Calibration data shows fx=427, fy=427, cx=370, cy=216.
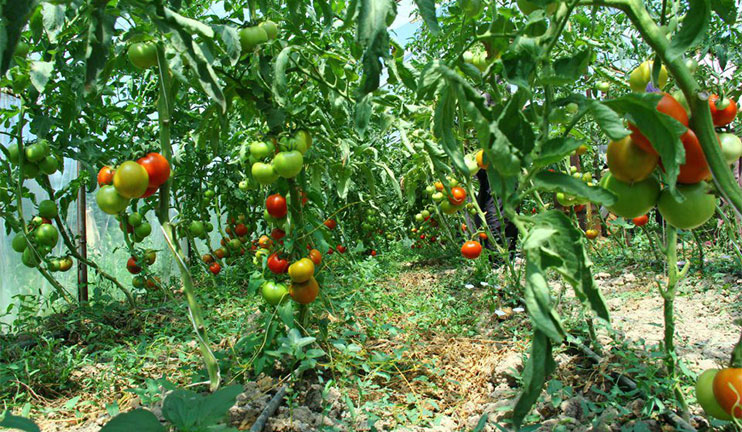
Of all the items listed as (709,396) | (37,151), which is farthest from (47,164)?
(709,396)

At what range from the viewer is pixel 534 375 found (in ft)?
1.55

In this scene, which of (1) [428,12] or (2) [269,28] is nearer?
(1) [428,12]

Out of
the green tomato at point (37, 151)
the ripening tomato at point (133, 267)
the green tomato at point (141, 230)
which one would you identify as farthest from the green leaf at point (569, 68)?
the ripening tomato at point (133, 267)

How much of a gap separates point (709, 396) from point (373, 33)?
71 centimetres

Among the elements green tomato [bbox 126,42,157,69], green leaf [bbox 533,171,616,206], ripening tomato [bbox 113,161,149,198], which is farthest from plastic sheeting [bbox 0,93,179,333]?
green leaf [bbox 533,171,616,206]

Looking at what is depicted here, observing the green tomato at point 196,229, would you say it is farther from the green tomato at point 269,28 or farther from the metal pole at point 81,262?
the green tomato at point 269,28

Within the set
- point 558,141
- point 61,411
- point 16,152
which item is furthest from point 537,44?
point 16,152

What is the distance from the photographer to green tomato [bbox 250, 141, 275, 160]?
1.43m

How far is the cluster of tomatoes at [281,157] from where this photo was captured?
1.35m

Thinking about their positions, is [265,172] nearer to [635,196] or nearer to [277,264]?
[277,264]

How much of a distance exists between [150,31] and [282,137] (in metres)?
0.47

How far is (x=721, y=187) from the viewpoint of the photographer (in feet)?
1.70

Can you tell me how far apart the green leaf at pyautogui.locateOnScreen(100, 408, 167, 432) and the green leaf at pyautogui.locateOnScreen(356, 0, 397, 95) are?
0.69m

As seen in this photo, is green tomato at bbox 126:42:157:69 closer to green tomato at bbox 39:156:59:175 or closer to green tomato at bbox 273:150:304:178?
green tomato at bbox 273:150:304:178
